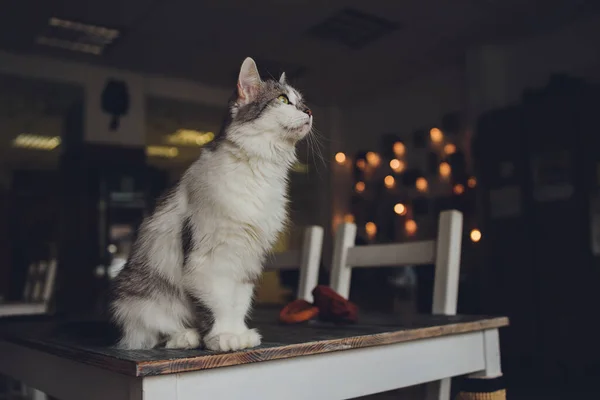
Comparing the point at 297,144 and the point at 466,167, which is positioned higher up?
the point at 466,167

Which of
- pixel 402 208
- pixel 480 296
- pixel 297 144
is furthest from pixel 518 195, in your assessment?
pixel 297 144

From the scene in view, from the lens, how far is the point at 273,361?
27.6 inches

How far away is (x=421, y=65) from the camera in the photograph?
4484 millimetres

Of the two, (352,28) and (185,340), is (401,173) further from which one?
(185,340)

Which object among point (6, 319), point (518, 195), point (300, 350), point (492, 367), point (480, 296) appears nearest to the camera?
point (300, 350)

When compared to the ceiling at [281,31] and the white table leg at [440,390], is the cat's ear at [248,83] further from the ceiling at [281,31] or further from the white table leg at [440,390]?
the ceiling at [281,31]

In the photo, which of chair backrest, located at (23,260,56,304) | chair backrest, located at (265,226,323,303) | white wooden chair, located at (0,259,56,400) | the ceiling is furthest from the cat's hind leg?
the ceiling

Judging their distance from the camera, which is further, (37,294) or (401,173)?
(401,173)

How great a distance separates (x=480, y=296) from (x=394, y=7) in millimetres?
1969

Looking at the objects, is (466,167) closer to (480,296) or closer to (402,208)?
(402,208)

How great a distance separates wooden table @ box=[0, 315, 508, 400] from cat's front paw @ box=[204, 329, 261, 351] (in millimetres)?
20

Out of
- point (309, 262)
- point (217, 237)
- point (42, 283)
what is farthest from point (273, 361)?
point (42, 283)

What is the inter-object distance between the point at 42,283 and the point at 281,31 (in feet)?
7.36

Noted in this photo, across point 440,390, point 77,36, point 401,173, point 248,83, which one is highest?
point 77,36
